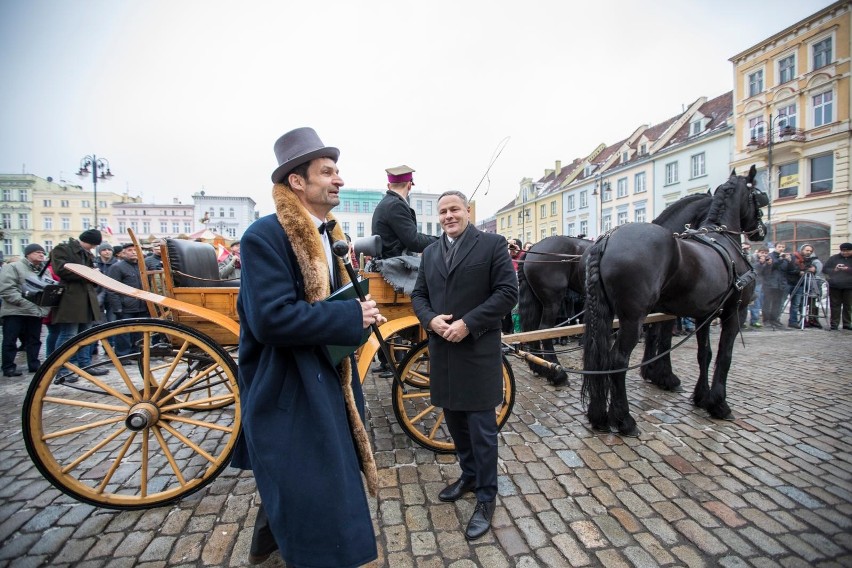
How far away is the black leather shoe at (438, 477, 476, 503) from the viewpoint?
2490mm

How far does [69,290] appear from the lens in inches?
206

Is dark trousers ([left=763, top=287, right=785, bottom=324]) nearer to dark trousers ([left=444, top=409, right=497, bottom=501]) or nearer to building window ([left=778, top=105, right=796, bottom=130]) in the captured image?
dark trousers ([left=444, top=409, right=497, bottom=501])

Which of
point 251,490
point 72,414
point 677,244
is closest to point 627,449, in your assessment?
point 677,244

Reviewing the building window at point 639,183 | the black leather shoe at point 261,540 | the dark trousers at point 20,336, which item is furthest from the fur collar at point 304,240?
the building window at point 639,183

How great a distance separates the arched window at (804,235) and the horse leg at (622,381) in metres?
21.0

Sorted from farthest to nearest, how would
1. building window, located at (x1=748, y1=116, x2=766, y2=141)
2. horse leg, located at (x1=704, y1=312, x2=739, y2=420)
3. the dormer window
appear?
the dormer window → building window, located at (x1=748, y1=116, x2=766, y2=141) → horse leg, located at (x1=704, y1=312, x2=739, y2=420)

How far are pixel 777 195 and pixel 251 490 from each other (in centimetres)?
2762

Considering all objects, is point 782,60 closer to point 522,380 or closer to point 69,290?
point 522,380

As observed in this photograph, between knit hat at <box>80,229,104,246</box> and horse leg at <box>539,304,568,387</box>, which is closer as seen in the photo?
horse leg at <box>539,304,568,387</box>

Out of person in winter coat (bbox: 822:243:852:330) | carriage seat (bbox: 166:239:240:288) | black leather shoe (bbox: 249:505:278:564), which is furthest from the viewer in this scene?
person in winter coat (bbox: 822:243:852:330)

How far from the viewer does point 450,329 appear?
86.7 inches

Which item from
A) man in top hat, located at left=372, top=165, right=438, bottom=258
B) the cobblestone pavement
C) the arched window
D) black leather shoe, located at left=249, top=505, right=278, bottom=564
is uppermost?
the arched window

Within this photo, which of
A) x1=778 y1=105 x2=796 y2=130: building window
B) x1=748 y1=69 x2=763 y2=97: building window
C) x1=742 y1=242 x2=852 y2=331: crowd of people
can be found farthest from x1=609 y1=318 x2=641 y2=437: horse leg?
x1=748 y1=69 x2=763 y2=97: building window

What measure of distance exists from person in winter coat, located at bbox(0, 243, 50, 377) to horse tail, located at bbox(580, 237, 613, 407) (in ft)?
23.1
